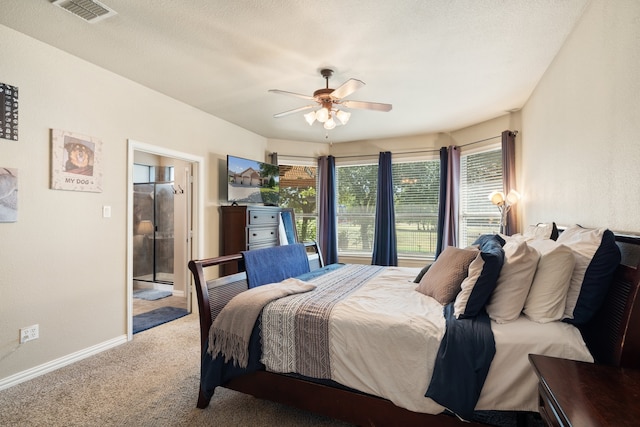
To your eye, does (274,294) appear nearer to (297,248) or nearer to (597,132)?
(297,248)

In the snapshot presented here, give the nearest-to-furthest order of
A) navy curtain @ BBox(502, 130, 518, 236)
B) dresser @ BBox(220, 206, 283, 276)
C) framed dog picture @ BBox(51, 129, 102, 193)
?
framed dog picture @ BBox(51, 129, 102, 193) < navy curtain @ BBox(502, 130, 518, 236) < dresser @ BBox(220, 206, 283, 276)

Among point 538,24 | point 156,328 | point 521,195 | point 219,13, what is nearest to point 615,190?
point 538,24

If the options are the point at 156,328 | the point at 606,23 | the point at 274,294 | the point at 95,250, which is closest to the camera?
the point at 606,23

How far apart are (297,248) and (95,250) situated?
187 centimetres

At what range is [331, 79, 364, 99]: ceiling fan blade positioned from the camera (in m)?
2.45

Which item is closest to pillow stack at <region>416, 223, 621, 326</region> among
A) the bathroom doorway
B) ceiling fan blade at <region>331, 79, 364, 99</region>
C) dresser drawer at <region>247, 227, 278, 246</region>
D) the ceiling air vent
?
ceiling fan blade at <region>331, 79, 364, 99</region>

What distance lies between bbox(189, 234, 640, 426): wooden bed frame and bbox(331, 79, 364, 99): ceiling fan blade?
1627 mm

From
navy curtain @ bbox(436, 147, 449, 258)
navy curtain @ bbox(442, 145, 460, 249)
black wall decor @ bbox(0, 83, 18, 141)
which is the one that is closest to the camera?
black wall decor @ bbox(0, 83, 18, 141)

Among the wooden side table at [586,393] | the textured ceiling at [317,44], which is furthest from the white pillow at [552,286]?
the textured ceiling at [317,44]

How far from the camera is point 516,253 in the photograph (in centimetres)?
168

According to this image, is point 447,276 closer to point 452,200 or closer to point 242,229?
point 242,229

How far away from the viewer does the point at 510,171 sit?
13.3 feet

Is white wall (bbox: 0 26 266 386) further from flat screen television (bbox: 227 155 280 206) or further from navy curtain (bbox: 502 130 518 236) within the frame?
navy curtain (bbox: 502 130 518 236)

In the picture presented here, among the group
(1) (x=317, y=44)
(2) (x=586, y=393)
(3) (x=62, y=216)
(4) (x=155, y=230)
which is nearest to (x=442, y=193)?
(1) (x=317, y=44)
